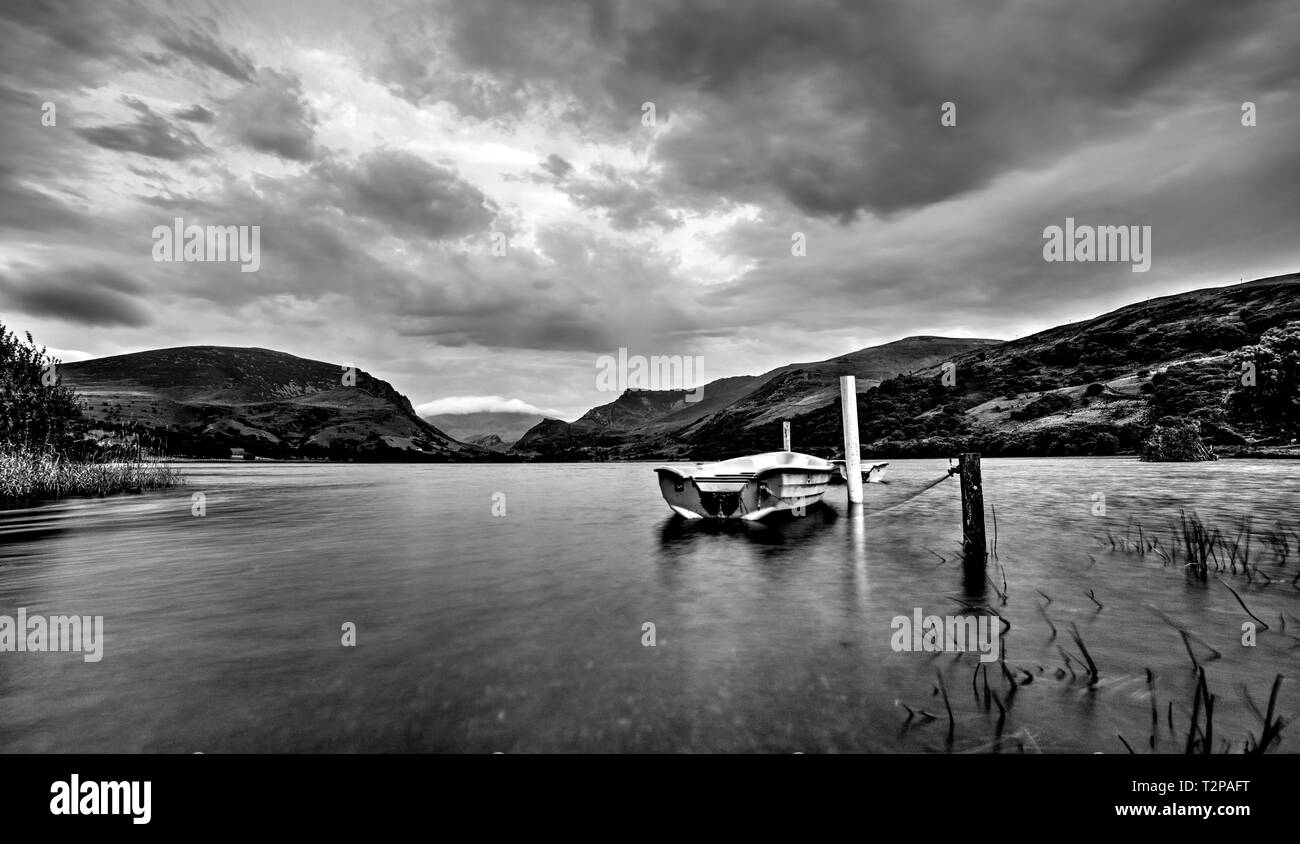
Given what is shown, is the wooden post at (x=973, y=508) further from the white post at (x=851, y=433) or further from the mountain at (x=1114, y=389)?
the mountain at (x=1114, y=389)

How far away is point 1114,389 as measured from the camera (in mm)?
100750

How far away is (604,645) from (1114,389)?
415 feet

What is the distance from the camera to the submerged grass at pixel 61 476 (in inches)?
1155

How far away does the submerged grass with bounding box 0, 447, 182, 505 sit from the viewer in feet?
96.3

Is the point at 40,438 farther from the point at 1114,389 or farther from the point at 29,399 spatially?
the point at 1114,389

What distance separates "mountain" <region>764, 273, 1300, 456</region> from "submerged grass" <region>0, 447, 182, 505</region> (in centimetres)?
7309

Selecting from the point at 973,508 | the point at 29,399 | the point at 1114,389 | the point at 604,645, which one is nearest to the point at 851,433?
the point at 973,508

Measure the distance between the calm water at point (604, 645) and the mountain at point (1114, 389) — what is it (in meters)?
38.7

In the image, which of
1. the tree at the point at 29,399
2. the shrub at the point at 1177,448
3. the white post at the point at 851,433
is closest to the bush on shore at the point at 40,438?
the tree at the point at 29,399

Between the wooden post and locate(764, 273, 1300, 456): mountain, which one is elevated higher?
locate(764, 273, 1300, 456): mountain

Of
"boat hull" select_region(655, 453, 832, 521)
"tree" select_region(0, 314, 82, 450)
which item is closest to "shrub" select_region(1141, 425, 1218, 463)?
"boat hull" select_region(655, 453, 832, 521)

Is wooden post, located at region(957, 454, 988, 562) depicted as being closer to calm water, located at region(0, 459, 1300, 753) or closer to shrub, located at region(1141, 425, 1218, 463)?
calm water, located at region(0, 459, 1300, 753)
